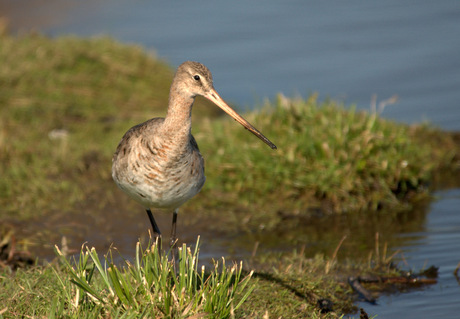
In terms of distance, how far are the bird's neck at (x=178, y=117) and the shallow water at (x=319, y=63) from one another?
164 centimetres

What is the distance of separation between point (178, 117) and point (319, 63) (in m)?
7.13

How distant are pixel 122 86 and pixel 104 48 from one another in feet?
2.38

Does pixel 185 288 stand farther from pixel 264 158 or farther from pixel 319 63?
pixel 319 63

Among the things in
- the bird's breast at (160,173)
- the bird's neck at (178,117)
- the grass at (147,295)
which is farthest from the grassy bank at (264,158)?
the grass at (147,295)

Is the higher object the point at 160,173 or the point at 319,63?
the point at 319,63

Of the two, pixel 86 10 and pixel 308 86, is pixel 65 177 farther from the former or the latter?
pixel 86 10

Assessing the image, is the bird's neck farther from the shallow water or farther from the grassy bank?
the grassy bank

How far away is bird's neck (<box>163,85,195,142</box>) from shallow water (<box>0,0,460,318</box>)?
1.64m

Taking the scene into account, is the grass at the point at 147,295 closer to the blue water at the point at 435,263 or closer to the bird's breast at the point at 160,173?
the bird's breast at the point at 160,173

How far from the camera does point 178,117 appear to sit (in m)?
4.96

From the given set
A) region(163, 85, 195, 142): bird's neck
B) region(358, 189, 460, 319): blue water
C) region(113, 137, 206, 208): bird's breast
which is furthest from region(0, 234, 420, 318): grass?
region(163, 85, 195, 142): bird's neck

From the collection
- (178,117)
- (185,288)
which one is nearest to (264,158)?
(178,117)

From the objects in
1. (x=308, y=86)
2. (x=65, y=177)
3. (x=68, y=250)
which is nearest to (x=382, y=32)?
(x=308, y=86)

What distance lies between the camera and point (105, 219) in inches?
266
